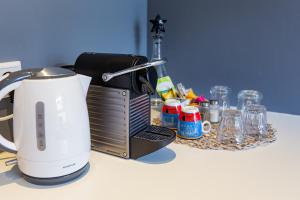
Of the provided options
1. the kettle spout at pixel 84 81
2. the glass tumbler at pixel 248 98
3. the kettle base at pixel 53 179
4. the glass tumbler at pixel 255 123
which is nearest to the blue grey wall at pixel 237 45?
the glass tumbler at pixel 248 98

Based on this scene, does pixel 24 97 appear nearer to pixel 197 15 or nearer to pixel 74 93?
pixel 74 93

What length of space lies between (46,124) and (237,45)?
1000 mm

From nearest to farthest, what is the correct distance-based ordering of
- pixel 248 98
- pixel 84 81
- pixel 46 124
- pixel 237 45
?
pixel 46 124
pixel 84 81
pixel 248 98
pixel 237 45

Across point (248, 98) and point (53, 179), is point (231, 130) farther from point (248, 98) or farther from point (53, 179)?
point (53, 179)

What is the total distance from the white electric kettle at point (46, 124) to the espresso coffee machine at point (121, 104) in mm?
121

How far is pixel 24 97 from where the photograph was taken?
23.9 inches

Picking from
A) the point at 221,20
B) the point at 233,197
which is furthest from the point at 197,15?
the point at 233,197

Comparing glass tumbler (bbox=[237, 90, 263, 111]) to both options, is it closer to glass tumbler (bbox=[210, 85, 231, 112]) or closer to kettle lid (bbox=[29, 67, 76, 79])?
glass tumbler (bbox=[210, 85, 231, 112])

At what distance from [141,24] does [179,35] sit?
0.20 m

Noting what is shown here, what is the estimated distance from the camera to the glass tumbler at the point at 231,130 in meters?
0.88

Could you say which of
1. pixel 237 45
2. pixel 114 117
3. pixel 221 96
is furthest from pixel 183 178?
pixel 237 45

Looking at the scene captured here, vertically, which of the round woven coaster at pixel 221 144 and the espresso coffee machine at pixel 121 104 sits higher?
the espresso coffee machine at pixel 121 104

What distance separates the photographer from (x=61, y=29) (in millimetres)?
989

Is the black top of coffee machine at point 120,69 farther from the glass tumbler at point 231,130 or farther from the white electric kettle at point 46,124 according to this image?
the glass tumbler at point 231,130
